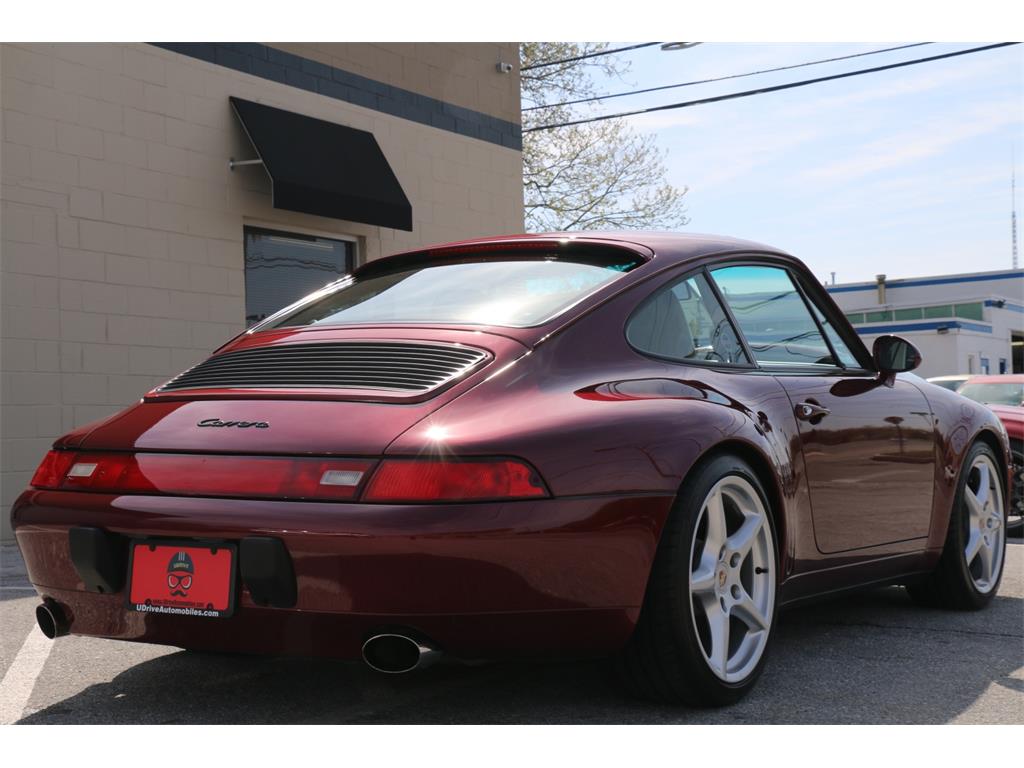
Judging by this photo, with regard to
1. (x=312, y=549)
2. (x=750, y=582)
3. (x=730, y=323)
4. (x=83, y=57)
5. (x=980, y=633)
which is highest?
(x=83, y=57)

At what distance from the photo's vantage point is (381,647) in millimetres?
2910

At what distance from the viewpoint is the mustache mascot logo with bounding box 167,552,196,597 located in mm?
2969

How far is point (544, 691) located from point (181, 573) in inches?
44.8

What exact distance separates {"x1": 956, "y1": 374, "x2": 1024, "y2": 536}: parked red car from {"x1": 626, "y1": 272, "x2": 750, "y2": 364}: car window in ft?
8.60

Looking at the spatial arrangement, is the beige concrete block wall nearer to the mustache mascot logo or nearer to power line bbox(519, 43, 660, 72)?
the mustache mascot logo

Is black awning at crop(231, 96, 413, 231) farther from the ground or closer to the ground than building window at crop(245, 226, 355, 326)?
farther from the ground

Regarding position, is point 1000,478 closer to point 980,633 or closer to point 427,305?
point 980,633

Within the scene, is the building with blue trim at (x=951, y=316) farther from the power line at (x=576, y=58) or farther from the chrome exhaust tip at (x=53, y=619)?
the chrome exhaust tip at (x=53, y=619)

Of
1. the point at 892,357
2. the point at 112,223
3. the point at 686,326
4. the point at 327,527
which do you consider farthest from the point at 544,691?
the point at 112,223

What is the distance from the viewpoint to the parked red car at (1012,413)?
8.39 m

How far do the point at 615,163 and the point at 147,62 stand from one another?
1785cm

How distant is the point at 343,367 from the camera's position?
3.33 metres

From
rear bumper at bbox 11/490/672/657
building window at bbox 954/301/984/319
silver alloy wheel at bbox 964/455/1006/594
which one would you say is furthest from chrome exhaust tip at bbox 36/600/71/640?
building window at bbox 954/301/984/319
